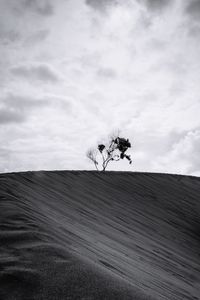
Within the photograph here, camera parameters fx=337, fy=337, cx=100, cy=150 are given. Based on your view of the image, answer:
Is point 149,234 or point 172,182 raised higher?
point 172,182

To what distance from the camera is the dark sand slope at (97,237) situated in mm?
1732

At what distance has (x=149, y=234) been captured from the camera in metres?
5.39

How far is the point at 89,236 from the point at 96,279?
175 cm

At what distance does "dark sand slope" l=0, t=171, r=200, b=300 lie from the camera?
1.73m

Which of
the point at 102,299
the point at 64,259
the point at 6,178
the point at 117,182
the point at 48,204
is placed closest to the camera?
the point at 102,299

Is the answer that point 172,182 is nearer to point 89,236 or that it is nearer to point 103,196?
point 103,196

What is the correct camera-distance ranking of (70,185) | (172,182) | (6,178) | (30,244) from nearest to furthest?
(30,244)
(6,178)
(70,185)
(172,182)

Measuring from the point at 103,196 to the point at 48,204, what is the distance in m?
2.60

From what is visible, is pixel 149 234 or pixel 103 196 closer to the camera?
pixel 149 234

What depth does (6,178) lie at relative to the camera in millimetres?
4762

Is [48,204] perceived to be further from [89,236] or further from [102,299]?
[102,299]

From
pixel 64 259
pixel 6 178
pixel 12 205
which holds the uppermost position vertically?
pixel 6 178

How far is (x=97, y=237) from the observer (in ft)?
12.2

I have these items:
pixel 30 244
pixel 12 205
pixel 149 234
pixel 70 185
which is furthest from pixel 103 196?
pixel 30 244
